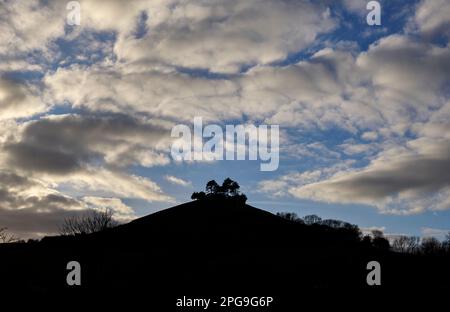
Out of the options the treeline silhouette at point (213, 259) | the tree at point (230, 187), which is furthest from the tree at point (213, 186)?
the treeline silhouette at point (213, 259)

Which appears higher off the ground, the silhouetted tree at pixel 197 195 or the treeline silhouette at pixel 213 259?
the silhouetted tree at pixel 197 195

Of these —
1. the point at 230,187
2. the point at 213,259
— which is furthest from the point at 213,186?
the point at 213,259

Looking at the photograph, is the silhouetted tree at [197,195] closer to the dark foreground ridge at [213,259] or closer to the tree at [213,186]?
the tree at [213,186]

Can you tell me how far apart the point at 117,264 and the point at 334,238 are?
47.8 ft

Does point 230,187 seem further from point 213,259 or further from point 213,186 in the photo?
point 213,259

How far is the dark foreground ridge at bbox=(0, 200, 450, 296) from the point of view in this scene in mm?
23109

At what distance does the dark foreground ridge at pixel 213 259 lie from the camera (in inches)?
910

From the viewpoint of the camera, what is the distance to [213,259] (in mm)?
25484

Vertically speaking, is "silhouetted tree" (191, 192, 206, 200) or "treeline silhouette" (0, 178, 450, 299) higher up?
"silhouetted tree" (191, 192, 206, 200)

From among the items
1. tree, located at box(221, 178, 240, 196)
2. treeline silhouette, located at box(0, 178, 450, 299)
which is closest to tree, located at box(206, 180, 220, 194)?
tree, located at box(221, 178, 240, 196)

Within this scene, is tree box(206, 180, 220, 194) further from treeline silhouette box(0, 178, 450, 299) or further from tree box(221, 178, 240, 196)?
treeline silhouette box(0, 178, 450, 299)

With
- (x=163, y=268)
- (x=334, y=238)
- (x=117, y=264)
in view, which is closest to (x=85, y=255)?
(x=117, y=264)

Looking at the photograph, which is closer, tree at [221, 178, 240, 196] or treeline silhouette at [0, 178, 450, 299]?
treeline silhouette at [0, 178, 450, 299]
